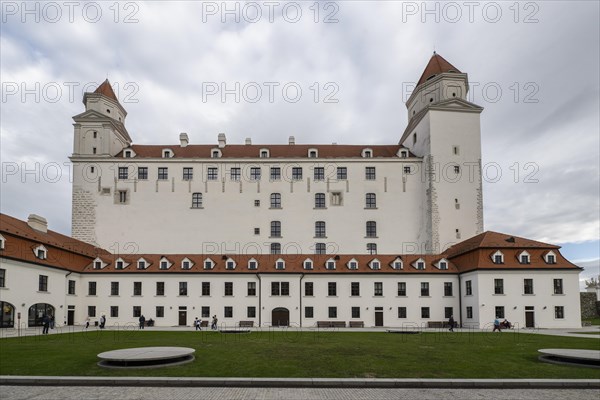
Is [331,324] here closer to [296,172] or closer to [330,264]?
[330,264]

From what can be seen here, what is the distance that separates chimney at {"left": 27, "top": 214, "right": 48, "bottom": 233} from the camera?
4300 centimetres

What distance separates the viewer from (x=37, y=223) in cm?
4359

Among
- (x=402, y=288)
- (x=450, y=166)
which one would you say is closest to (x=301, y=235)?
(x=402, y=288)

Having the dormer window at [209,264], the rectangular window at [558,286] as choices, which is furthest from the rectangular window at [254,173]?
the rectangular window at [558,286]

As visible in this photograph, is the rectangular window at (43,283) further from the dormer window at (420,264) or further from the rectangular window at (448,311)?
the rectangular window at (448,311)

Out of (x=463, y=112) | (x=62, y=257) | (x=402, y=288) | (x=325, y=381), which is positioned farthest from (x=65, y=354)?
(x=463, y=112)

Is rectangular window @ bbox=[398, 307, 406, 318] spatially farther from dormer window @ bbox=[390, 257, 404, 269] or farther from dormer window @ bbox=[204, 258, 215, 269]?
dormer window @ bbox=[204, 258, 215, 269]

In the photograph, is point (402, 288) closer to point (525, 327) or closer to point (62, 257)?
point (525, 327)

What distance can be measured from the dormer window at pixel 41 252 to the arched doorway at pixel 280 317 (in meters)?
18.7

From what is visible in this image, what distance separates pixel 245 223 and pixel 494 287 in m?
28.6

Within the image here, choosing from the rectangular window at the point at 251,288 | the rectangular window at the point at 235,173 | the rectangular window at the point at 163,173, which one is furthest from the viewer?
the rectangular window at the point at 235,173

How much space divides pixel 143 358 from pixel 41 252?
27922 mm

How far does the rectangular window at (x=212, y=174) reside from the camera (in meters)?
60.1

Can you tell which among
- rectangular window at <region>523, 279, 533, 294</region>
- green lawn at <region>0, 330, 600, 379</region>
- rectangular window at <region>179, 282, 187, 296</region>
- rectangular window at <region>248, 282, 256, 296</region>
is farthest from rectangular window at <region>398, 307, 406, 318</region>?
green lawn at <region>0, 330, 600, 379</region>
